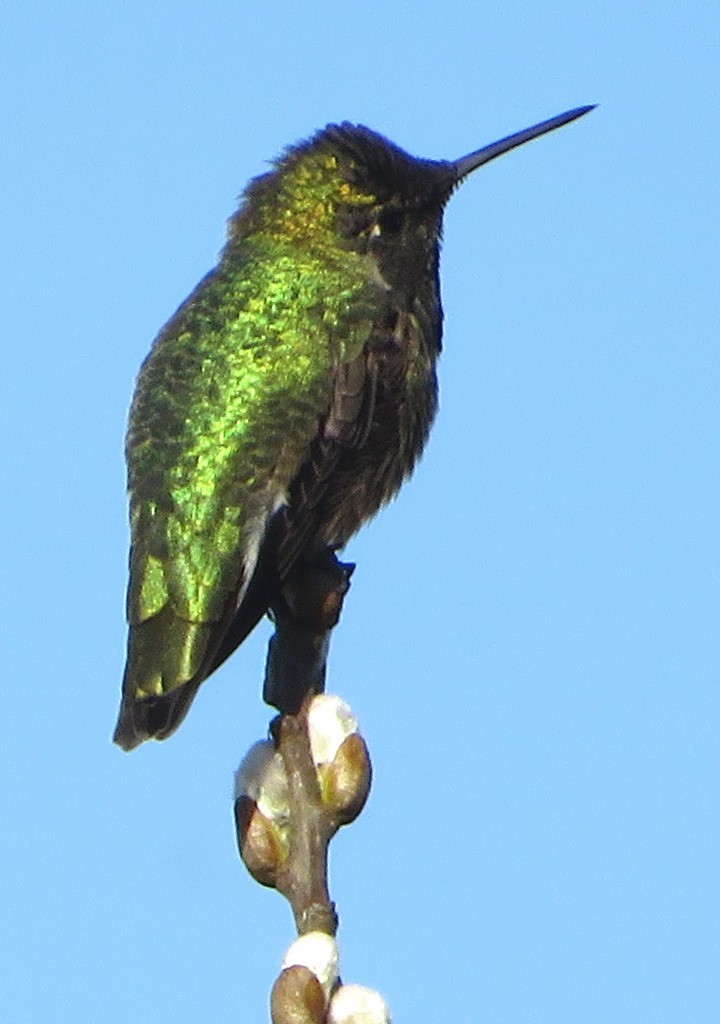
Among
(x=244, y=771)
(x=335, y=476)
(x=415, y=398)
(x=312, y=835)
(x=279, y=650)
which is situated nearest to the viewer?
(x=312, y=835)

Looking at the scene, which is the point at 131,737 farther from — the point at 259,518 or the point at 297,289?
the point at 297,289

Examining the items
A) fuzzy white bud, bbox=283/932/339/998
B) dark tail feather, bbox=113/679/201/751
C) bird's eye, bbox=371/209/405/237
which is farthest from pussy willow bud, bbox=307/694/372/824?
bird's eye, bbox=371/209/405/237

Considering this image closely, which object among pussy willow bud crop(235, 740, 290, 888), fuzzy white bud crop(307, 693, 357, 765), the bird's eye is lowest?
pussy willow bud crop(235, 740, 290, 888)

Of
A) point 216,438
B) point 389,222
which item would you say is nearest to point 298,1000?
point 216,438

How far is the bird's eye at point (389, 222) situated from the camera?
21.5 ft

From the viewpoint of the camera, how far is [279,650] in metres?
3.89

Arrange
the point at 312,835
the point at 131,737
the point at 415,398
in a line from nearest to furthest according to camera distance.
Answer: the point at 312,835 → the point at 131,737 → the point at 415,398

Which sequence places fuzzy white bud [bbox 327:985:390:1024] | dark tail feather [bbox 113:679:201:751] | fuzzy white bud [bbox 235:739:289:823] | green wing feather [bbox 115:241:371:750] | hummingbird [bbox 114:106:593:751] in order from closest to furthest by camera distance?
fuzzy white bud [bbox 327:985:390:1024], fuzzy white bud [bbox 235:739:289:823], dark tail feather [bbox 113:679:201:751], green wing feather [bbox 115:241:371:750], hummingbird [bbox 114:106:593:751]

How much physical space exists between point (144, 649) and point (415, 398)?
1.77 meters

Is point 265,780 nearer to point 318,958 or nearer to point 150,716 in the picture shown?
point 318,958

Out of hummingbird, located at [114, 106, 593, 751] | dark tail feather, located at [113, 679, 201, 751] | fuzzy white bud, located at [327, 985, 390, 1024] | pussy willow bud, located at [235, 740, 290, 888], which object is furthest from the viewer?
hummingbird, located at [114, 106, 593, 751]

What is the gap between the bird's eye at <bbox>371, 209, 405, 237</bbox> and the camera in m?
6.55

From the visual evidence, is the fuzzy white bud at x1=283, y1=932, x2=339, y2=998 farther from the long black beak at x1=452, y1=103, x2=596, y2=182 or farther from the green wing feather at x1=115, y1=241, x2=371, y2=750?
the long black beak at x1=452, y1=103, x2=596, y2=182

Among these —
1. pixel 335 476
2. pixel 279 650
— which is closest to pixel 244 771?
pixel 279 650
